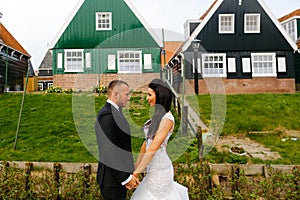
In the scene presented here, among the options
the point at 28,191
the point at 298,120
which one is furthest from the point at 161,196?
the point at 298,120

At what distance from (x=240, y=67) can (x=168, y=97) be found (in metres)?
17.2

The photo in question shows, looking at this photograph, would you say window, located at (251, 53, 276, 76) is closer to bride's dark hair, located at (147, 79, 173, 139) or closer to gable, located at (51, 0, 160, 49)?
gable, located at (51, 0, 160, 49)

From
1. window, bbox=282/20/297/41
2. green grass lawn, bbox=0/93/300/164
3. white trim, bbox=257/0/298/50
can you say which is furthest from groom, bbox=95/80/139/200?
window, bbox=282/20/297/41

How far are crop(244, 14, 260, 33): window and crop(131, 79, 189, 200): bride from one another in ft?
58.3

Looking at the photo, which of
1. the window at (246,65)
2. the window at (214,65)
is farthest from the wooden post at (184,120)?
the window at (246,65)

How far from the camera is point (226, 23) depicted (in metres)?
19.4

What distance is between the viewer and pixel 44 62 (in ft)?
146

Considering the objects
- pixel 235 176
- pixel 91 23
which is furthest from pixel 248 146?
pixel 91 23

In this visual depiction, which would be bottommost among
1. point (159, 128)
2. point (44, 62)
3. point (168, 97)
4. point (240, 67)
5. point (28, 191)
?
point (28, 191)

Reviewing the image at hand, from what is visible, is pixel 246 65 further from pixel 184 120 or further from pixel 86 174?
pixel 86 174

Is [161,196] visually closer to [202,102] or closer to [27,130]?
[27,130]

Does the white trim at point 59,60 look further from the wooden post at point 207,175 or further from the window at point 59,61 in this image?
the wooden post at point 207,175

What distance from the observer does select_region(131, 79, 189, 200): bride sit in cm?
307

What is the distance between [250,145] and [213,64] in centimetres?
1130
